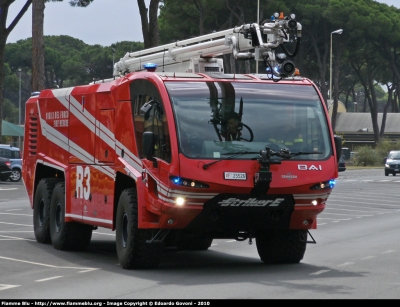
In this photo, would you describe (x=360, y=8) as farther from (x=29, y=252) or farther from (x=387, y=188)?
(x=29, y=252)

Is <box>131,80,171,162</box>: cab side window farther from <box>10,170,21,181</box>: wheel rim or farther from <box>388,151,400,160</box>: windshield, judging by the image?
<box>388,151,400,160</box>: windshield

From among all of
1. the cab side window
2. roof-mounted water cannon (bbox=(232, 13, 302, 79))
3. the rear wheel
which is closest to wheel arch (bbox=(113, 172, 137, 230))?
the cab side window

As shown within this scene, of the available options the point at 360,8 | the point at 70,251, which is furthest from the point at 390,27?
the point at 70,251

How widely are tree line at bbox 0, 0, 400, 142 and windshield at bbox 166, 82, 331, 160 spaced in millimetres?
25922

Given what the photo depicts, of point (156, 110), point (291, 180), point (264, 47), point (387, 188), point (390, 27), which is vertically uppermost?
point (390, 27)

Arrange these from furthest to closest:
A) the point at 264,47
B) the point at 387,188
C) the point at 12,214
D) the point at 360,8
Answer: the point at 360,8 < the point at 387,188 < the point at 12,214 < the point at 264,47

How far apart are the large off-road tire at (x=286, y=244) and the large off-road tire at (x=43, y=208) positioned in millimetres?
4490

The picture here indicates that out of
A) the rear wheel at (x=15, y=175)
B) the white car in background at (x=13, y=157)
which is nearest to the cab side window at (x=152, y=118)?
the white car in background at (x=13, y=157)

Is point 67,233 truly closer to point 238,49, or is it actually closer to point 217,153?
point 238,49

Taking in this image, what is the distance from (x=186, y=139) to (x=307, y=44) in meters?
62.7

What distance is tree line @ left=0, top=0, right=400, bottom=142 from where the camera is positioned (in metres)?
59.1

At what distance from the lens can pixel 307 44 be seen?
73.2 metres

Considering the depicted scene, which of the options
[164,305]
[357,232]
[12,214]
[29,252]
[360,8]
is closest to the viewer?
[164,305]

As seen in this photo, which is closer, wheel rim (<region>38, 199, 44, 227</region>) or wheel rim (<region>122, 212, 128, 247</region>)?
wheel rim (<region>122, 212, 128, 247</region>)
